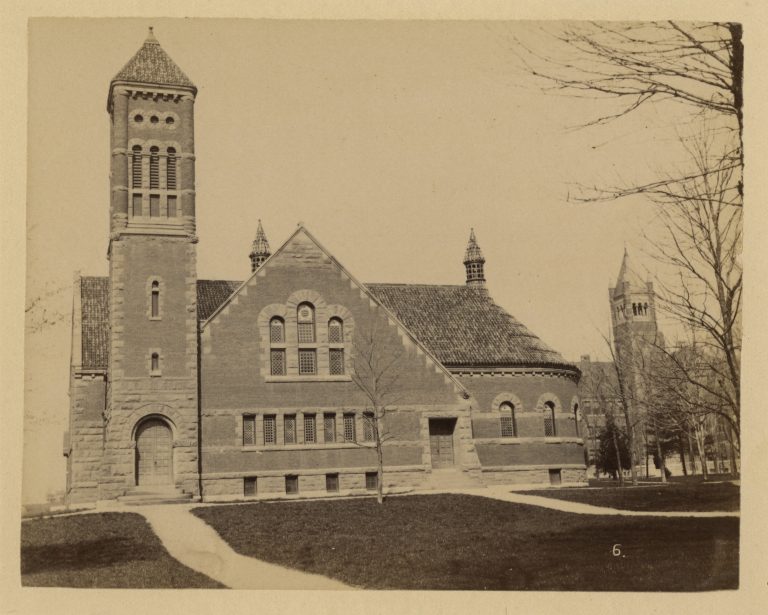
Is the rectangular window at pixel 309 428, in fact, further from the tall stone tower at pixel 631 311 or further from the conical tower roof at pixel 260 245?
the conical tower roof at pixel 260 245

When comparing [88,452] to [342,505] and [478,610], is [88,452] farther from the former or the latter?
[478,610]

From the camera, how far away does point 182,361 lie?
29828 millimetres

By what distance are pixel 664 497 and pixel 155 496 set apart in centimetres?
1523

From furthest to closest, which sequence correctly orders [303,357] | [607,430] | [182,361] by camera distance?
1. [607,430]
2. [303,357]
3. [182,361]

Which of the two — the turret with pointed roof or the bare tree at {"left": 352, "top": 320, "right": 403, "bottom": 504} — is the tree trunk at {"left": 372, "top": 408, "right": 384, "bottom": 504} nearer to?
the bare tree at {"left": 352, "top": 320, "right": 403, "bottom": 504}

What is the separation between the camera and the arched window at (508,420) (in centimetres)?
3612

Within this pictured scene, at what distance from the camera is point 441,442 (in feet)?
108

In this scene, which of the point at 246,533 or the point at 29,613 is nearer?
the point at 29,613

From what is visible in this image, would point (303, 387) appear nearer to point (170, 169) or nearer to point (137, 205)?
point (137, 205)

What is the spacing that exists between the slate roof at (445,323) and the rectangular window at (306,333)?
4.22 meters

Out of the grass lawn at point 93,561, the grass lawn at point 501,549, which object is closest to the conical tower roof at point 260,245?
the grass lawn at point 501,549

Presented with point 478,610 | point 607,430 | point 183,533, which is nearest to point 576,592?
point 478,610

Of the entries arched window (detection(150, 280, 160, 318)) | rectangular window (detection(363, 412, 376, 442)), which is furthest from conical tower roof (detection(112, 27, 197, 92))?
rectangular window (detection(363, 412, 376, 442))

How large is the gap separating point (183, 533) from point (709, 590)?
451 inches
